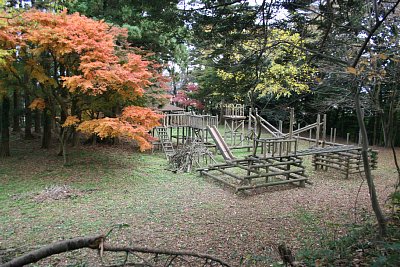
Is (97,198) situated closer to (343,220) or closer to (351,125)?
(343,220)

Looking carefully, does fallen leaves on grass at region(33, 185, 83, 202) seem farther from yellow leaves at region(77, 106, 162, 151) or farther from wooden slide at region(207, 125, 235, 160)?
wooden slide at region(207, 125, 235, 160)

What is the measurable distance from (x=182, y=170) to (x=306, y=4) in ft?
25.1

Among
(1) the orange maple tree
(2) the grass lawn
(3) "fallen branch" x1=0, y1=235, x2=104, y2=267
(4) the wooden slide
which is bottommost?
(2) the grass lawn

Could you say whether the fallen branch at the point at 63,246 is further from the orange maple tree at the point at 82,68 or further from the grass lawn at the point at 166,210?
the orange maple tree at the point at 82,68

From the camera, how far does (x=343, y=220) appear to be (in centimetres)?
642

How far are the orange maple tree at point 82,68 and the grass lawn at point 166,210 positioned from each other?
1878 mm

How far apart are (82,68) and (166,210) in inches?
204

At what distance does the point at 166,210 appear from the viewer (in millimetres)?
7332

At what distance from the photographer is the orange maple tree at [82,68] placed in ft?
29.3

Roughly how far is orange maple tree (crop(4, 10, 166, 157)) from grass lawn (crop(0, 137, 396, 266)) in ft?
6.16

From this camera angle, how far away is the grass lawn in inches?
214

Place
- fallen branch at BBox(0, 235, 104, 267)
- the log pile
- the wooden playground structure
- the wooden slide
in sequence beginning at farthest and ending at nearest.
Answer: the wooden slide
the log pile
the wooden playground structure
fallen branch at BBox(0, 235, 104, 267)

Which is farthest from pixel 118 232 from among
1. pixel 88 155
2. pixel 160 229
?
pixel 88 155

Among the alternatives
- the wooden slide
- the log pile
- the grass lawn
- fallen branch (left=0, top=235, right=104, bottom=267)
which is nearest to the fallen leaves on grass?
the grass lawn
